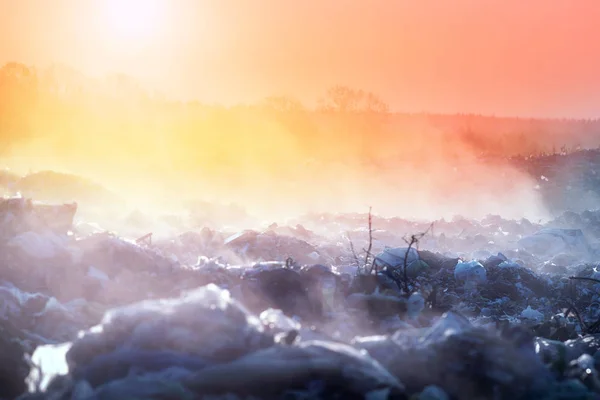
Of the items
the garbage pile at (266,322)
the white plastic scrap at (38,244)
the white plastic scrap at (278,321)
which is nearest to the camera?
the garbage pile at (266,322)

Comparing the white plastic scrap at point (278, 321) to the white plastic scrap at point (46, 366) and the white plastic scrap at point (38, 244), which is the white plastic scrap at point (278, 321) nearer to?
the white plastic scrap at point (46, 366)

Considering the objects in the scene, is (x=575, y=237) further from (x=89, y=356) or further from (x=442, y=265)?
(x=89, y=356)

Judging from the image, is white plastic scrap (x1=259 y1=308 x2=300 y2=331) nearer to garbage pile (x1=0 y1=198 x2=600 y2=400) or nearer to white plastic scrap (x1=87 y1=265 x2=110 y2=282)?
garbage pile (x1=0 y1=198 x2=600 y2=400)

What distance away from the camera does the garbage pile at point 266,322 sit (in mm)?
2842

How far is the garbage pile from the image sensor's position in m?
2.84

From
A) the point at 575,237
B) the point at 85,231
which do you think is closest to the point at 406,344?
the point at 85,231

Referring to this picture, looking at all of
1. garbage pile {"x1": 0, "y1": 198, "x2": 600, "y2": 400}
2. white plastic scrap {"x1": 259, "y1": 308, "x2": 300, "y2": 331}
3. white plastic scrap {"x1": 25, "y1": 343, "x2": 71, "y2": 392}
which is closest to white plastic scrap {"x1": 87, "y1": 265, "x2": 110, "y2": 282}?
garbage pile {"x1": 0, "y1": 198, "x2": 600, "y2": 400}

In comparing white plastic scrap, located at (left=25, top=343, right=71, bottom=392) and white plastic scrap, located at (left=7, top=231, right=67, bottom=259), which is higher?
white plastic scrap, located at (left=7, top=231, right=67, bottom=259)

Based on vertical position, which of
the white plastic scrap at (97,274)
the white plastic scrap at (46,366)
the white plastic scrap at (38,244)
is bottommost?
the white plastic scrap at (46,366)

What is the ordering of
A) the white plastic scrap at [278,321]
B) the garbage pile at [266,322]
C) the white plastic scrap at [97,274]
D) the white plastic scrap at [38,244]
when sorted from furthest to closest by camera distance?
the white plastic scrap at [38,244] → the white plastic scrap at [97,274] → the white plastic scrap at [278,321] → the garbage pile at [266,322]

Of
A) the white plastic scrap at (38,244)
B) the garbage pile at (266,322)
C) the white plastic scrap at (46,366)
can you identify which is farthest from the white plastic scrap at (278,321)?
the white plastic scrap at (38,244)

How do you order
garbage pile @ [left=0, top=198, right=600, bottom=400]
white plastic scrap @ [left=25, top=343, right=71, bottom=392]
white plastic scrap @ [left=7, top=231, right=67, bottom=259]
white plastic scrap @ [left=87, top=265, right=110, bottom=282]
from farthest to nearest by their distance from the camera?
1. white plastic scrap @ [left=7, top=231, right=67, bottom=259]
2. white plastic scrap @ [left=87, top=265, right=110, bottom=282]
3. white plastic scrap @ [left=25, top=343, right=71, bottom=392]
4. garbage pile @ [left=0, top=198, right=600, bottom=400]

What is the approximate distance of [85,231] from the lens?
6.06 metres

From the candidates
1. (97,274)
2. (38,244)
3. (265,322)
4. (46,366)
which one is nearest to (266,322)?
(265,322)
